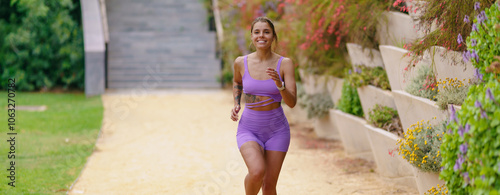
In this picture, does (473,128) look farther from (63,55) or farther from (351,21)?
(63,55)

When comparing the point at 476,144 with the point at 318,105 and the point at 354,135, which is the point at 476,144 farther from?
the point at 318,105

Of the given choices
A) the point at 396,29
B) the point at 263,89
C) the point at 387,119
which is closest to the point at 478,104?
the point at 263,89

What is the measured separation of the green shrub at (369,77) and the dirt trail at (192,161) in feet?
3.56

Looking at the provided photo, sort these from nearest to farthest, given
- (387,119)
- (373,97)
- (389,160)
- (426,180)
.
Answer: (426,180)
(389,160)
(387,119)
(373,97)

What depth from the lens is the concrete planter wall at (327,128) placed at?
9266 mm

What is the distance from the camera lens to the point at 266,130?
4375 millimetres

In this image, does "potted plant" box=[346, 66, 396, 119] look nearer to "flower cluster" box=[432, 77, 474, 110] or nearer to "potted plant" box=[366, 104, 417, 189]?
"potted plant" box=[366, 104, 417, 189]

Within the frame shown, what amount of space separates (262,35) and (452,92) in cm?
187

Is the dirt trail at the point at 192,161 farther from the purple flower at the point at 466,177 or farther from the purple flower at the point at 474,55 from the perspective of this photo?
the purple flower at the point at 466,177

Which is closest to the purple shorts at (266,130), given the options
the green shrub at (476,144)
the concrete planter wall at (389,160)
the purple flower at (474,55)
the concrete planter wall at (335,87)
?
the green shrub at (476,144)

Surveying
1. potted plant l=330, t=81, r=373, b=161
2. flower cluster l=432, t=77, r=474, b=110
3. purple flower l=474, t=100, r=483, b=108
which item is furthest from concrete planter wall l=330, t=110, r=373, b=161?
purple flower l=474, t=100, r=483, b=108

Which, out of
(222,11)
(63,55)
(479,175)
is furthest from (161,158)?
(222,11)

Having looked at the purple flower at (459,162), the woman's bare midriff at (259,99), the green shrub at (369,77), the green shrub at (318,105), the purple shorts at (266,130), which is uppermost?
the purple flower at (459,162)

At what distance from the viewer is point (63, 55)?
14.8 m
